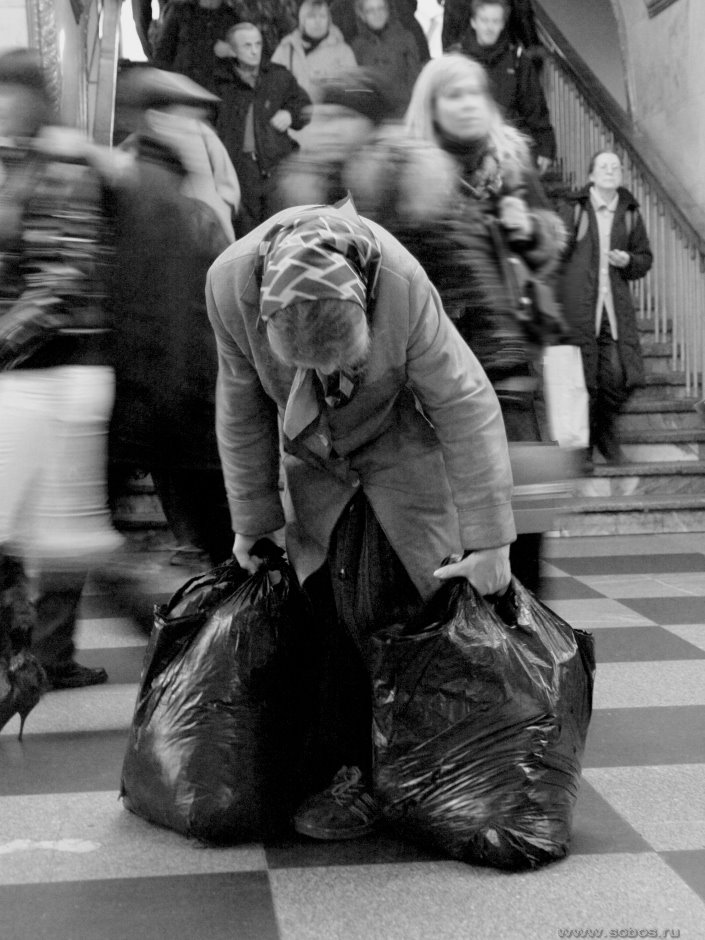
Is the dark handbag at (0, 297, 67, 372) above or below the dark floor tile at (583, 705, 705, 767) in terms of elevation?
above

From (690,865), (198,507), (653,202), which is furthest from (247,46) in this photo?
(690,865)

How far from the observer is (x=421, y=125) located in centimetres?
331

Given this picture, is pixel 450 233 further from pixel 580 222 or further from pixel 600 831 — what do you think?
pixel 580 222

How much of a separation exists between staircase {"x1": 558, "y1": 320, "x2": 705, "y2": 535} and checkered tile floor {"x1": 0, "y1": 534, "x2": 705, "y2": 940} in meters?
3.65

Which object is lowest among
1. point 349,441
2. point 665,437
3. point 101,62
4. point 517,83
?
point 349,441

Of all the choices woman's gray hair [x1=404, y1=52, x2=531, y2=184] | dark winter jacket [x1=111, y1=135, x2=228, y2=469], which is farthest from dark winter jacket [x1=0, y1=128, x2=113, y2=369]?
woman's gray hair [x1=404, y1=52, x2=531, y2=184]

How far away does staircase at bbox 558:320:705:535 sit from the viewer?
730 centimetres

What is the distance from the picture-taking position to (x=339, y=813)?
2629 mm

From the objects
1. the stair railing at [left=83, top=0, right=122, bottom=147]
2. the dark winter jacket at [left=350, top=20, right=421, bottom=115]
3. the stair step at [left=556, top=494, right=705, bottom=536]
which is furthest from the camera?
the stair railing at [left=83, top=0, right=122, bottom=147]

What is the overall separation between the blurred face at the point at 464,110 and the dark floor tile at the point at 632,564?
308cm

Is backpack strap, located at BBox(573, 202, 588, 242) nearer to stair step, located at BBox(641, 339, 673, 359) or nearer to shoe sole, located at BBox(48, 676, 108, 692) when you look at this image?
stair step, located at BBox(641, 339, 673, 359)

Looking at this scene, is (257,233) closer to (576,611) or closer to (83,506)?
(83,506)

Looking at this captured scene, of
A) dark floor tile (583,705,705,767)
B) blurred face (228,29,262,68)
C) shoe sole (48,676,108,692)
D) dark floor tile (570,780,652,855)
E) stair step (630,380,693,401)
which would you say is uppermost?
blurred face (228,29,262,68)

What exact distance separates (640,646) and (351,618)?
6.43 ft
